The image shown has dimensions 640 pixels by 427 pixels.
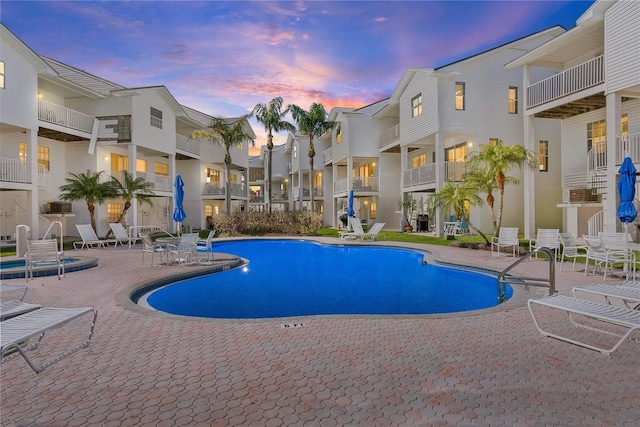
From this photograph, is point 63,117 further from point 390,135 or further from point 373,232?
point 390,135

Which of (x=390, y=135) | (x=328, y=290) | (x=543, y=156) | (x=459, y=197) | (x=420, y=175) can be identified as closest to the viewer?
(x=328, y=290)

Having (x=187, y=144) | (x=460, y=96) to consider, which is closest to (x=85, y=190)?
(x=187, y=144)

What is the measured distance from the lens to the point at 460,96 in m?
21.5

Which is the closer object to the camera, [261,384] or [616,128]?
[261,384]

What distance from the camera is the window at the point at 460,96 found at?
21.4 metres

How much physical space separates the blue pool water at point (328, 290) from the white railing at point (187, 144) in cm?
1739

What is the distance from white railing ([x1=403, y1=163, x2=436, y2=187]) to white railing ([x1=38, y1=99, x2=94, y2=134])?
19.2 meters

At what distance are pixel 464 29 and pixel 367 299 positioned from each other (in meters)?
17.0

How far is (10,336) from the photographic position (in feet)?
9.82

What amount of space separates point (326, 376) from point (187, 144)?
28121mm

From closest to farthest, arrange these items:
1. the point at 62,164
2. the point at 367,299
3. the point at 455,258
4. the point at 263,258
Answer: the point at 367,299 < the point at 455,258 < the point at 263,258 < the point at 62,164

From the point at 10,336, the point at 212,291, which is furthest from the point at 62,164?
the point at 10,336

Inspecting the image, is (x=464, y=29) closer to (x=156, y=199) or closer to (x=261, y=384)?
(x=261, y=384)

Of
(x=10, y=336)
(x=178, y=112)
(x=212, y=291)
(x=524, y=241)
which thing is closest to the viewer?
(x=10, y=336)
